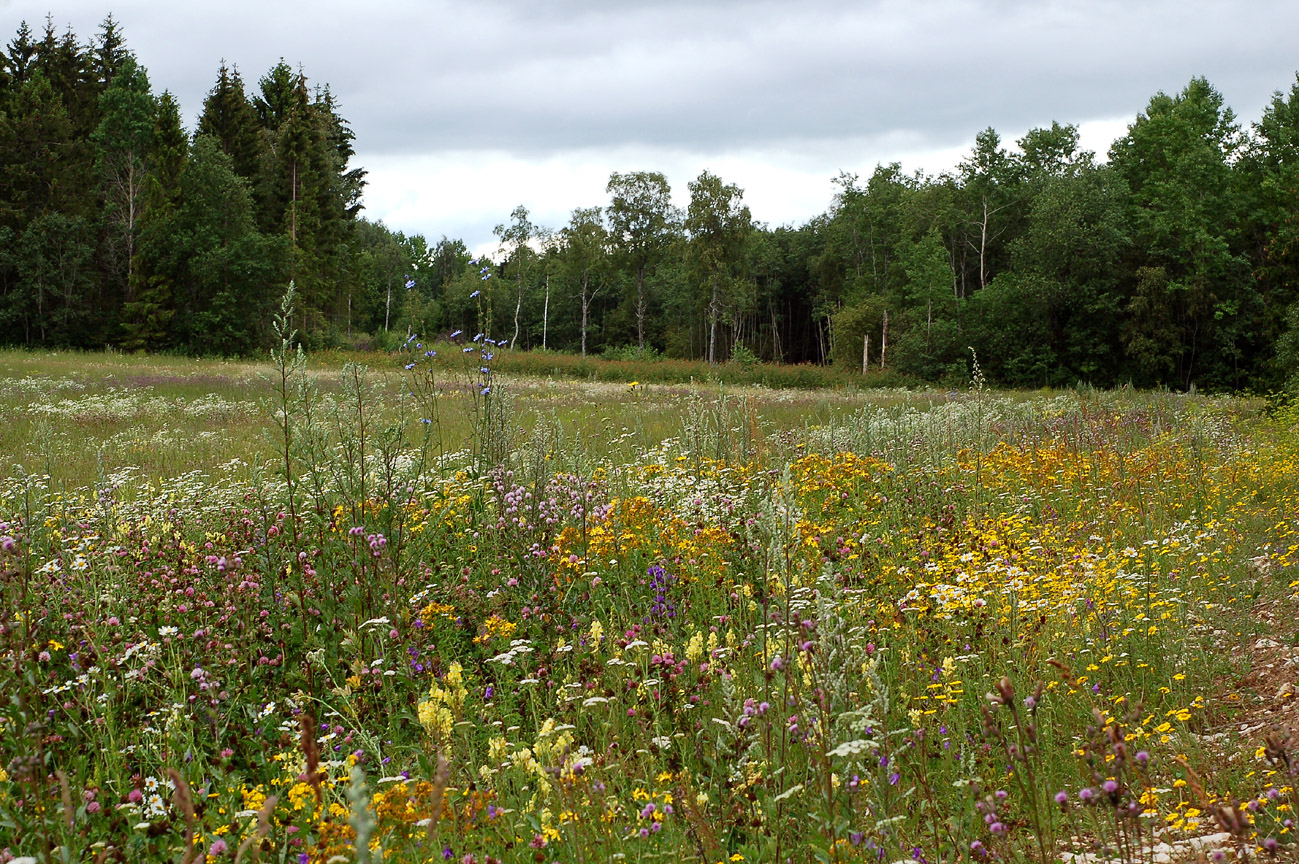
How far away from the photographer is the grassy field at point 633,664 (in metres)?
2.28

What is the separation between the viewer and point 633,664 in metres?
2.99

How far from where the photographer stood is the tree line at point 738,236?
4109cm

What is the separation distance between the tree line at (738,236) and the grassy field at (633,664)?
32.7 meters

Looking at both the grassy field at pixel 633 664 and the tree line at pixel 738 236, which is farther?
the tree line at pixel 738 236

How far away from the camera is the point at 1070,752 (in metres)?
3.29

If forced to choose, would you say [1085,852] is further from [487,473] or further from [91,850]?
[487,473]

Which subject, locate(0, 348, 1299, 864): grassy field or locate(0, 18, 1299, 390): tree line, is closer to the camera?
locate(0, 348, 1299, 864): grassy field

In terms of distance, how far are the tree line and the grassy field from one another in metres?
32.7

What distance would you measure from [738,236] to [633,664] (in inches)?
2221

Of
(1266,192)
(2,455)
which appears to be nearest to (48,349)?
(2,455)

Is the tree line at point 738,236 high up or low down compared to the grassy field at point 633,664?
up

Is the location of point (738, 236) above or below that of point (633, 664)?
above

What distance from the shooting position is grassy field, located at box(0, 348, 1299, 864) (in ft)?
7.49

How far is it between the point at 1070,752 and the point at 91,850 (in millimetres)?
3360
